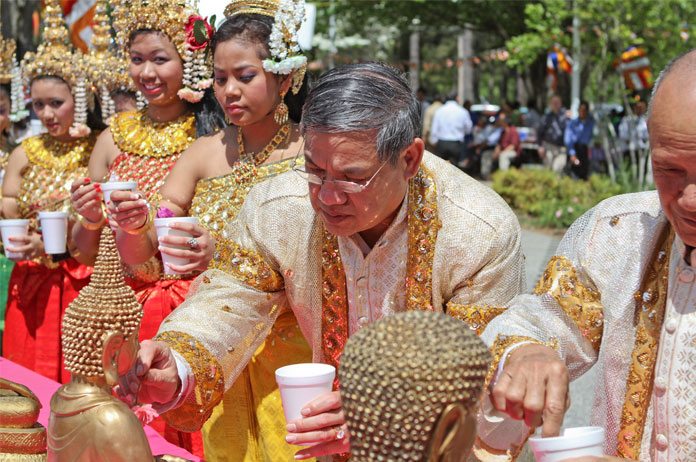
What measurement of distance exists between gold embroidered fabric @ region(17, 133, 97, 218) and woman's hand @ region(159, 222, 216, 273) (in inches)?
75.4

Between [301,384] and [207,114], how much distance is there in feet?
7.44

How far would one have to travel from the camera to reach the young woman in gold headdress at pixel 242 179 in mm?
2564

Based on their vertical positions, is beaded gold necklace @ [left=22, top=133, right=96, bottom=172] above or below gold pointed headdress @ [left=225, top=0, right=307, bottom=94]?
below

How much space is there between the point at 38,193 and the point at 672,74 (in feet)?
11.8

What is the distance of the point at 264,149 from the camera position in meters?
3.03

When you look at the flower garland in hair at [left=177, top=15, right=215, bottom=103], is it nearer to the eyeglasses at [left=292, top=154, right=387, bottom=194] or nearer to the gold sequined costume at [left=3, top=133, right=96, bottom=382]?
the gold sequined costume at [left=3, top=133, right=96, bottom=382]

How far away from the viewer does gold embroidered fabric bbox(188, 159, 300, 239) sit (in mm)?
2939

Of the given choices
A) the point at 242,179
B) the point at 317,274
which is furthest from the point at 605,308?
the point at 242,179

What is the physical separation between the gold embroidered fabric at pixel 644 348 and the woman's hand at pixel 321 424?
613 mm

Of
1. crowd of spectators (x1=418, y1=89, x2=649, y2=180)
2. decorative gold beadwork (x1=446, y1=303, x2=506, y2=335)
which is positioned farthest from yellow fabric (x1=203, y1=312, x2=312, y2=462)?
crowd of spectators (x1=418, y1=89, x2=649, y2=180)

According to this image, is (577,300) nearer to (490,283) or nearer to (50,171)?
(490,283)

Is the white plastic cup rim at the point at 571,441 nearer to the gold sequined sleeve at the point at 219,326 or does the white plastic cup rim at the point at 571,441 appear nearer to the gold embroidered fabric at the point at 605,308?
the gold embroidered fabric at the point at 605,308

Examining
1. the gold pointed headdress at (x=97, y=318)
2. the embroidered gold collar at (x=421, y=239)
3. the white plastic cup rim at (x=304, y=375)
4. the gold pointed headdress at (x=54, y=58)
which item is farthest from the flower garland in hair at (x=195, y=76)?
the white plastic cup rim at (x=304, y=375)

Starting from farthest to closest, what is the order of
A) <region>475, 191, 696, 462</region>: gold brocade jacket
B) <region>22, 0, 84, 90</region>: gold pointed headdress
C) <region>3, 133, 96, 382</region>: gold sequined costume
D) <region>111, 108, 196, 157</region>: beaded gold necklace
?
<region>22, 0, 84, 90</region>: gold pointed headdress, <region>3, 133, 96, 382</region>: gold sequined costume, <region>111, 108, 196, 157</region>: beaded gold necklace, <region>475, 191, 696, 462</region>: gold brocade jacket
